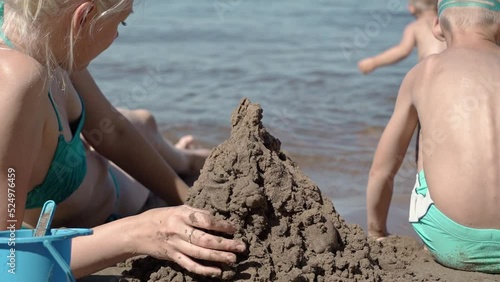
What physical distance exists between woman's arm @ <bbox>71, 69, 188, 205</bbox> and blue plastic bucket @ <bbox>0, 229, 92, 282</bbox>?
1.56m

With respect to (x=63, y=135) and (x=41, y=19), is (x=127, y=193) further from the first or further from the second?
(x=41, y=19)

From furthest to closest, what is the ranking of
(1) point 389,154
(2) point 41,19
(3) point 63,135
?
(1) point 389,154 < (3) point 63,135 < (2) point 41,19

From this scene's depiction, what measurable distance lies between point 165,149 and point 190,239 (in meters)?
2.11

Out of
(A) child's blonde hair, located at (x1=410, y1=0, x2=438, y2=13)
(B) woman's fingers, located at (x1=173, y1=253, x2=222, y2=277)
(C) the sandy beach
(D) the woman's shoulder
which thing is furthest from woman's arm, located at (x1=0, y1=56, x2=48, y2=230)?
(A) child's blonde hair, located at (x1=410, y1=0, x2=438, y2=13)

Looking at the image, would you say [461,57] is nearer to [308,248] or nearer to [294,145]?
[308,248]

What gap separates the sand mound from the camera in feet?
7.72

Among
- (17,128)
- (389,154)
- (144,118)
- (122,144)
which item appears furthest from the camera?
(144,118)

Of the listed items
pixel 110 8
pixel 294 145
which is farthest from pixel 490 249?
pixel 294 145

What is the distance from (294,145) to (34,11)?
3.53m

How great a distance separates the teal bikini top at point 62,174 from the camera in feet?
9.69

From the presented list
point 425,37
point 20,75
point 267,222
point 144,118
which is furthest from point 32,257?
point 425,37

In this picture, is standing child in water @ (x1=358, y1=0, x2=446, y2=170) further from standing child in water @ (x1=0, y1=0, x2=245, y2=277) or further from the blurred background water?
standing child in water @ (x1=0, y1=0, x2=245, y2=277)

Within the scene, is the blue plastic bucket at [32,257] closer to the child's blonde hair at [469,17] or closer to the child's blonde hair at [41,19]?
the child's blonde hair at [41,19]

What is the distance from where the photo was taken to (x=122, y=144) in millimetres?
3629
